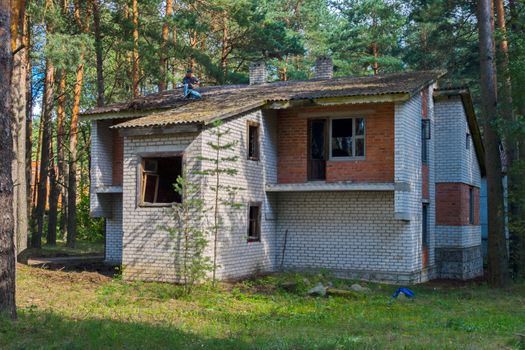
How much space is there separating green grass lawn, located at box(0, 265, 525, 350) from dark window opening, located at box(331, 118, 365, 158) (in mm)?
3598

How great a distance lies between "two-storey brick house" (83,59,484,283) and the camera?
51.9 feet

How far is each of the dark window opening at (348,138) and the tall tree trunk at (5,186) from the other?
9.89 meters

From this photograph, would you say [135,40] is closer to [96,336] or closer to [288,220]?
[288,220]

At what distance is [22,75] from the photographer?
19.5 m

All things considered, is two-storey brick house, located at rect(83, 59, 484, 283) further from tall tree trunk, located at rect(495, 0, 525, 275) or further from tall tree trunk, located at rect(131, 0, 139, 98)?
tall tree trunk, located at rect(131, 0, 139, 98)

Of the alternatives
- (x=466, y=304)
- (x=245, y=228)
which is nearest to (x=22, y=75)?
(x=245, y=228)

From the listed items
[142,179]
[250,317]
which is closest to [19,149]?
[142,179]

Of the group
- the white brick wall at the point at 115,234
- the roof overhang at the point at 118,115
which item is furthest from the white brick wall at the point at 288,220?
the white brick wall at the point at 115,234

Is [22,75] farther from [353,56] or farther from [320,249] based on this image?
[353,56]

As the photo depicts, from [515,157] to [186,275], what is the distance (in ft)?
49.0

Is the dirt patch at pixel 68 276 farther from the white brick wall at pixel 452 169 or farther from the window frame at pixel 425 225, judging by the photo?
the white brick wall at pixel 452 169

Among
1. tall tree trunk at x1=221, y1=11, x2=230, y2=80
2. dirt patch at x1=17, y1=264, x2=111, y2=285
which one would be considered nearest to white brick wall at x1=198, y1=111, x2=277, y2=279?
dirt patch at x1=17, y1=264, x2=111, y2=285

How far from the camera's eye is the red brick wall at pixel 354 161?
1677 cm

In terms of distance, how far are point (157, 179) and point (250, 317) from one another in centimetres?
726
